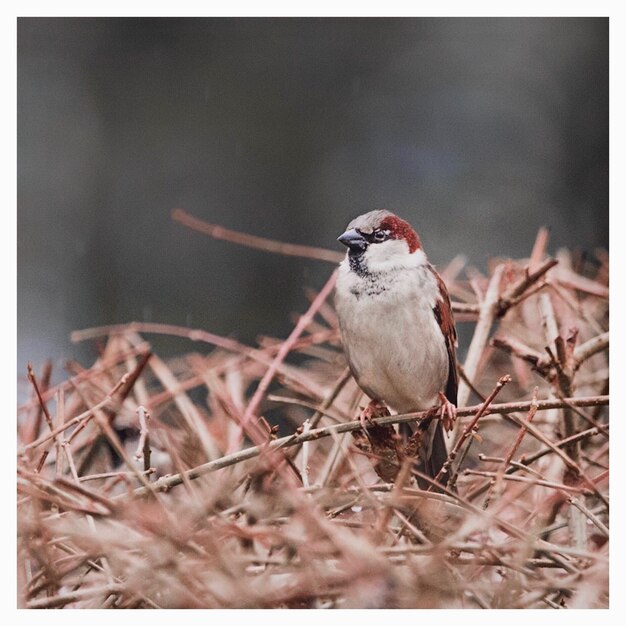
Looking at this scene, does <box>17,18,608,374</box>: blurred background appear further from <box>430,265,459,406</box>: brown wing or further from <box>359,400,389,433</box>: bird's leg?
<box>359,400,389,433</box>: bird's leg

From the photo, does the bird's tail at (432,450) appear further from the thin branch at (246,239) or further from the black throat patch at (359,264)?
the thin branch at (246,239)

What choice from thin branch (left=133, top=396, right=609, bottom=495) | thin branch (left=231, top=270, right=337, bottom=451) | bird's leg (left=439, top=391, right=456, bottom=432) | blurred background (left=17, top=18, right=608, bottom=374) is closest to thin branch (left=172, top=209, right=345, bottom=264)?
blurred background (left=17, top=18, right=608, bottom=374)

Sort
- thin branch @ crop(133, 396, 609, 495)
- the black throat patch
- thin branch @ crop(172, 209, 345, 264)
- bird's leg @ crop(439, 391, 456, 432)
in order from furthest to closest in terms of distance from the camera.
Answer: thin branch @ crop(172, 209, 345, 264), the black throat patch, bird's leg @ crop(439, 391, 456, 432), thin branch @ crop(133, 396, 609, 495)

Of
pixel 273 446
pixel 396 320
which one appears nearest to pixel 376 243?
pixel 396 320

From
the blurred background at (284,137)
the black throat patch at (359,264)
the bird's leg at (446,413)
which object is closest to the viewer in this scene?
the bird's leg at (446,413)

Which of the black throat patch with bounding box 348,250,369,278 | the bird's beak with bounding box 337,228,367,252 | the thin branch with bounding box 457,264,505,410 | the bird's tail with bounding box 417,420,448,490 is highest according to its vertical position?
the bird's beak with bounding box 337,228,367,252

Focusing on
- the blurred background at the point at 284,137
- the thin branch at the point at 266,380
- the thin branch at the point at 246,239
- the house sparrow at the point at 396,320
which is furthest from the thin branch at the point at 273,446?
the thin branch at the point at 246,239
